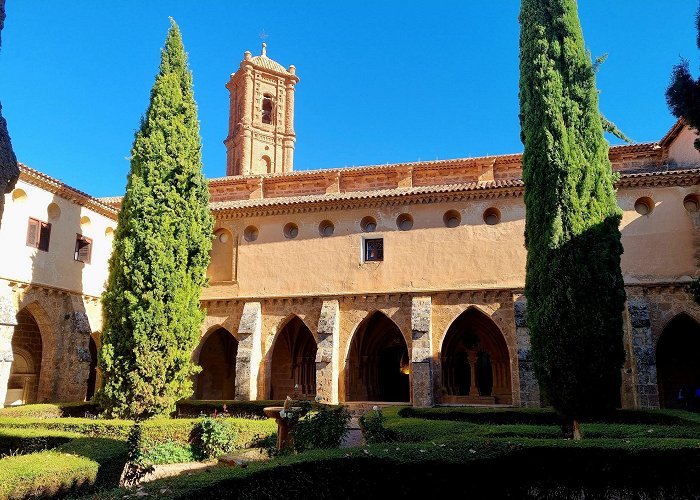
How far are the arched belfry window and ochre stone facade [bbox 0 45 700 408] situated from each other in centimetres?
1548

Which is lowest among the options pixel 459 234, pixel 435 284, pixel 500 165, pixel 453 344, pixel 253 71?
pixel 453 344

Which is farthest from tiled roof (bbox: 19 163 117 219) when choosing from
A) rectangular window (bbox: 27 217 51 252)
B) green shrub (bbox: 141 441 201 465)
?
green shrub (bbox: 141 441 201 465)

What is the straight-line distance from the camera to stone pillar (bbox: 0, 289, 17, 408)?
54.4 feet

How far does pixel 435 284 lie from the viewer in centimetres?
2122

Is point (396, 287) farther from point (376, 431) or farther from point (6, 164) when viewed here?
point (6, 164)

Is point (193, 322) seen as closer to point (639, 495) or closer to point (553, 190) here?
point (553, 190)

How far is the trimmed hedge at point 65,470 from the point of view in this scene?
7.57m

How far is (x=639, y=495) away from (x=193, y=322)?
13.8m

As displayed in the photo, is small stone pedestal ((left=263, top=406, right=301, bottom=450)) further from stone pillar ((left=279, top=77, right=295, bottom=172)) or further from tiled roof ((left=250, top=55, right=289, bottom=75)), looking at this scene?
tiled roof ((left=250, top=55, right=289, bottom=75))

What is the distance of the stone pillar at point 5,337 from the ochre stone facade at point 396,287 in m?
0.82

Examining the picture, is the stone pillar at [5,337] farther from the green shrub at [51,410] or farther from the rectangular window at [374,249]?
the rectangular window at [374,249]

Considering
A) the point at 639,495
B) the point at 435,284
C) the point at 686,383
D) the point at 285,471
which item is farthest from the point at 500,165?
the point at 285,471

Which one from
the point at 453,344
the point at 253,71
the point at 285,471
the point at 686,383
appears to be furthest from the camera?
the point at 253,71

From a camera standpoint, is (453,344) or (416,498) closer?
(416,498)
